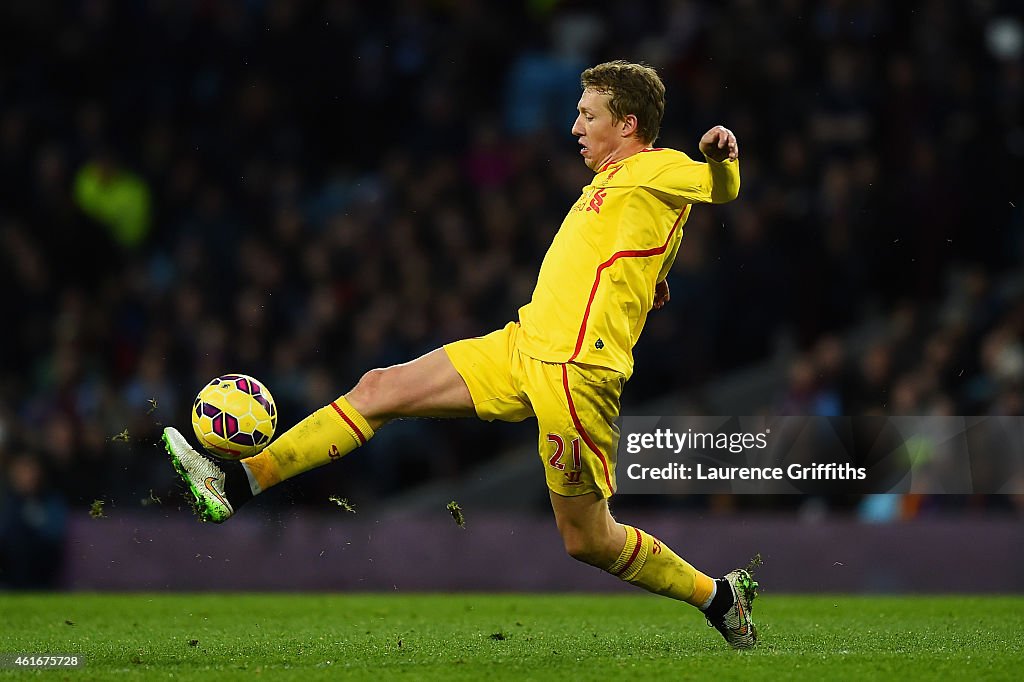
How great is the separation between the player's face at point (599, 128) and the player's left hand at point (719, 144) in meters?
0.47

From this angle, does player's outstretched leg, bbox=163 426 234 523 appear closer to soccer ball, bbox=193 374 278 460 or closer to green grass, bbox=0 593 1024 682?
soccer ball, bbox=193 374 278 460

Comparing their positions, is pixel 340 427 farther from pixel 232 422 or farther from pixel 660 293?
pixel 660 293

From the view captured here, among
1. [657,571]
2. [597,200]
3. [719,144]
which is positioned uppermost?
[719,144]

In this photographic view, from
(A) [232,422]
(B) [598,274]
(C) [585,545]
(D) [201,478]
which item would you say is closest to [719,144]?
(B) [598,274]

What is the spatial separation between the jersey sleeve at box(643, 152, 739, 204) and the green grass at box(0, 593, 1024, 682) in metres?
1.75

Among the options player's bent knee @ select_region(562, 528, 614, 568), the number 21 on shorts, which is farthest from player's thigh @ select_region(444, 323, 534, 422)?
player's bent knee @ select_region(562, 528, 614, 568)

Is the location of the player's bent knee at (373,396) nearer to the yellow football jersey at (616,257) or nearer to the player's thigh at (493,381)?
the player's thigh at (493,381)

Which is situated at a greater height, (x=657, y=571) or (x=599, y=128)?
(x=599, y=128)

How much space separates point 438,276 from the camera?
1230 centimetres

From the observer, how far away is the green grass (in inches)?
220

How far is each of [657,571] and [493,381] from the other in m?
0.99

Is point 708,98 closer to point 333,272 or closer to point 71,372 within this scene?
point 333,272

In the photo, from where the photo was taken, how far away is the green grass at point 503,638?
18.4 ft

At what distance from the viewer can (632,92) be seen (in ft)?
20.2
